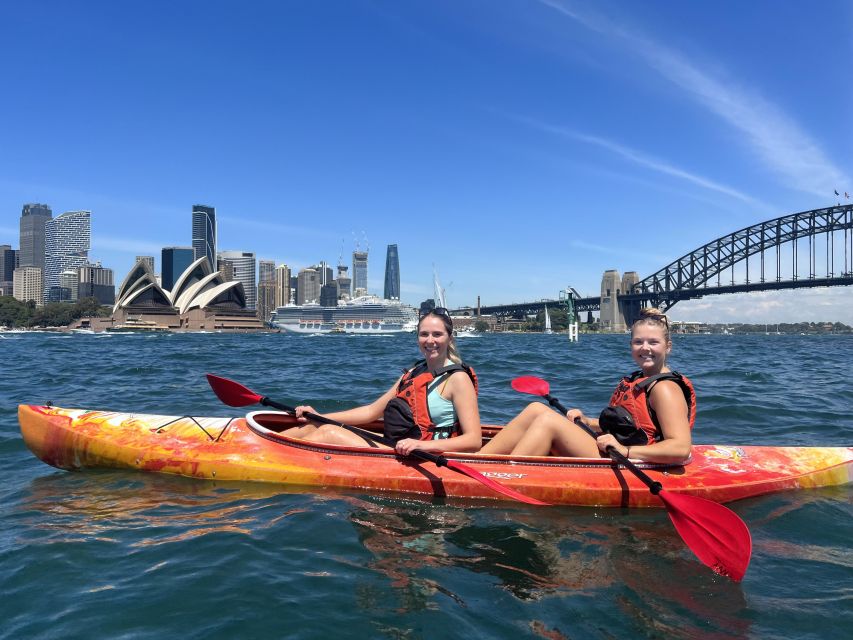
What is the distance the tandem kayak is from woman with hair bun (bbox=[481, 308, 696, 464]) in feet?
0.53

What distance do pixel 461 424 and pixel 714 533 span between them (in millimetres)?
1744

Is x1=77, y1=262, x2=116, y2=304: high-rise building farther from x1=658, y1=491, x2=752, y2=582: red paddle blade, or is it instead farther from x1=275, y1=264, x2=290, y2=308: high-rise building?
x1=658, y1=491, x2=752, y2=582: red paddle blade

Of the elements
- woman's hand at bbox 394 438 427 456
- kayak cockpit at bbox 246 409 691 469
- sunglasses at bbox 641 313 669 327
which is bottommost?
kayak cockpit at bbox 246 409 691 469

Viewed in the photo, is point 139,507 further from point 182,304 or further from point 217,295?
point 182,304

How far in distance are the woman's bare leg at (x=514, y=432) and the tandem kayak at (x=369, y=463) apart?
0.21m

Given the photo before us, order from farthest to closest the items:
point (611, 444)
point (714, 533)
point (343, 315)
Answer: point (343, 315)
point (611, 444)
point (714, 533)

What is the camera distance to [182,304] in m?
85.2

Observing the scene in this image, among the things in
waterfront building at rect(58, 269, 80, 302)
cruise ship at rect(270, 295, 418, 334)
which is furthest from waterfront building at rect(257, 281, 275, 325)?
cruise ship at rect(270, 295, 418, 334)

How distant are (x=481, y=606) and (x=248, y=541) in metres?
1.54

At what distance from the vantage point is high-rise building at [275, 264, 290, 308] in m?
184

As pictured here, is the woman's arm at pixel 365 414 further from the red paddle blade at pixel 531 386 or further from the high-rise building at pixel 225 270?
the high-rise building at pixel 225 270

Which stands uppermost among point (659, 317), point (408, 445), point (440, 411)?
point (659, 317)

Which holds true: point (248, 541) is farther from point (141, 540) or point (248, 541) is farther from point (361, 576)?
point (361, 576)

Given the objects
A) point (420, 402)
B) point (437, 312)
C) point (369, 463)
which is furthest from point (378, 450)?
point (437, 312)
